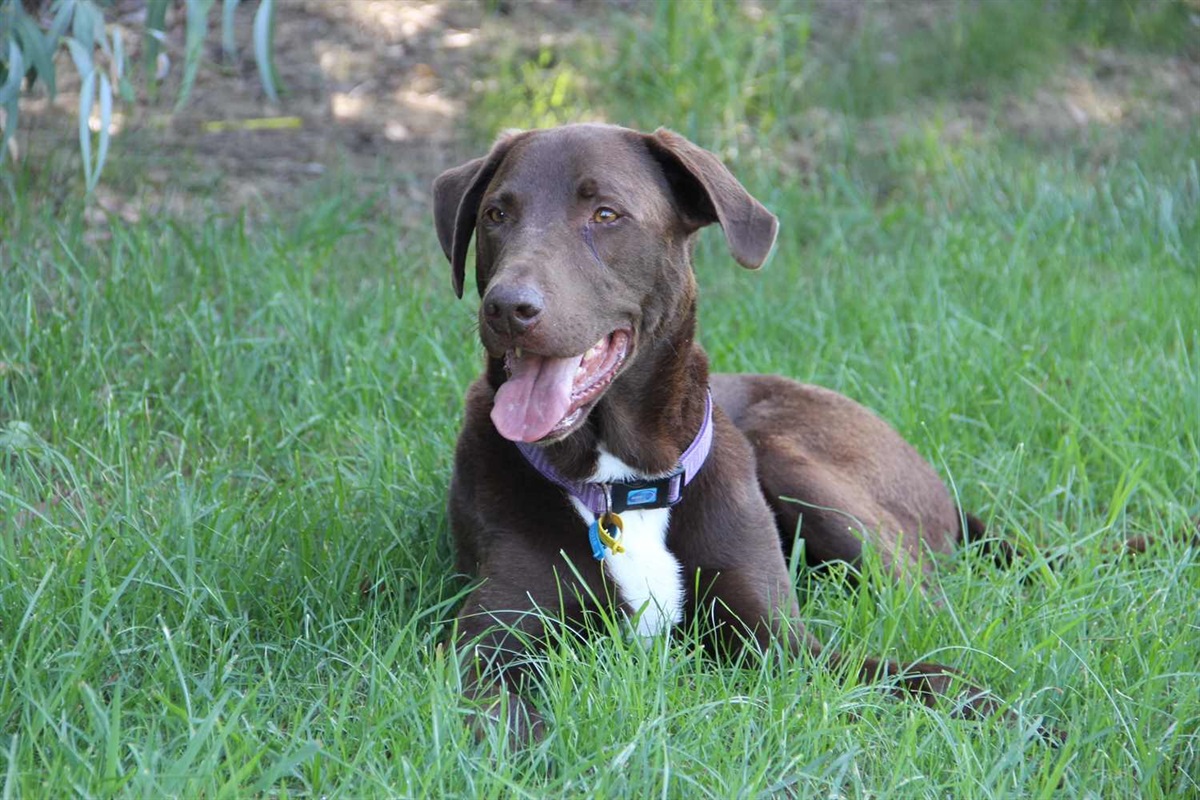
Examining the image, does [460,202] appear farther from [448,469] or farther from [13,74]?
[13,74]

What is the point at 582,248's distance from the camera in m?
3.00

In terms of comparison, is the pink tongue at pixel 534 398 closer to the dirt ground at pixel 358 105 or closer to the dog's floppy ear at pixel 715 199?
the dog's floppy ear at pixel 715 199

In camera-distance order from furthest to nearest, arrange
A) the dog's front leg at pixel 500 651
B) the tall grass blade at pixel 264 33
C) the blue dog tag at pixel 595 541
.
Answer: the tall grass blade at pixel 264 33 → the blue dog tag at pixel 595 541 → the dog's front leg at pixel 500 651

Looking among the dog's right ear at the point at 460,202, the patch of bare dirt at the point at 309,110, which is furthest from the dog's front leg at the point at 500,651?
the patch of bare dirt at the point at 309,110

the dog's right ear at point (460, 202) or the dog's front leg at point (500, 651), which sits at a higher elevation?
the dog's right ear at point (460, 202)

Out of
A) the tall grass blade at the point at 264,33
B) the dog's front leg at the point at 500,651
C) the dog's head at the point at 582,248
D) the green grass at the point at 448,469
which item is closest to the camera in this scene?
the green grass at the point at 448,469

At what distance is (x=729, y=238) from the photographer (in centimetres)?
308

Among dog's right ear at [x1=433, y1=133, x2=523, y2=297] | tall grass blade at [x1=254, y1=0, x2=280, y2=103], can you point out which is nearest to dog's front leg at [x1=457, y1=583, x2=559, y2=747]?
dog's right ear at [x1=433, y1=133, x2=523, y2=297]

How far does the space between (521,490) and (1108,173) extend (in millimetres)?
4491

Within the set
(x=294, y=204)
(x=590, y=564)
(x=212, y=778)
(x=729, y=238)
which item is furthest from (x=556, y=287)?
(x=294, y=204)

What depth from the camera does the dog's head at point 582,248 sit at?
286 centimetres

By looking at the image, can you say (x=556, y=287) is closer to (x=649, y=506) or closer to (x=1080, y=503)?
(x=649, y=506)

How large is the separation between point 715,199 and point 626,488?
68 centimetres

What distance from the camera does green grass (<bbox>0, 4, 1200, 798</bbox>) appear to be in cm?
254
